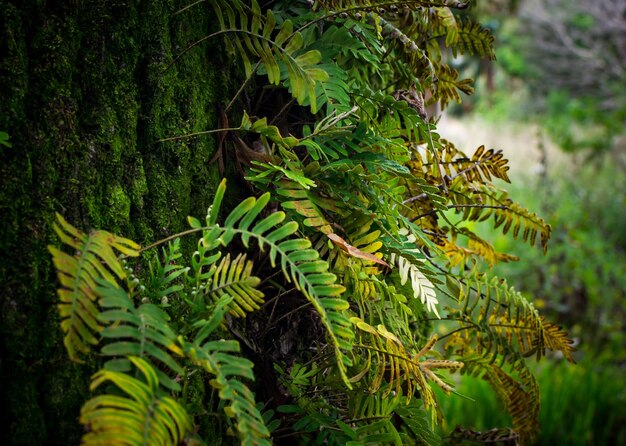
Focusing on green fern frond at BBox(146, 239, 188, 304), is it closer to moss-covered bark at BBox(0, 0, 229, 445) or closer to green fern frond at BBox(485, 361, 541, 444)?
moss-covered bark at BBox(0, 0, 229, 445)

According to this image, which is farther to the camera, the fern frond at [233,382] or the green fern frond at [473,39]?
the green fern frond at [473,39]

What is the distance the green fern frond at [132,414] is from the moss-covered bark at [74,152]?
0.16m

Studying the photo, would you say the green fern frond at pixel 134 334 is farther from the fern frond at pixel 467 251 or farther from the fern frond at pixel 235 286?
the fern frond at pixel 467 251

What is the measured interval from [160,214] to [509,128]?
41.6 feet

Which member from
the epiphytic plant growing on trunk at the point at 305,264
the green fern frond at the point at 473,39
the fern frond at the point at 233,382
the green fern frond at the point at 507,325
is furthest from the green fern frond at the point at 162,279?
the green fern frond at the point at 473,39

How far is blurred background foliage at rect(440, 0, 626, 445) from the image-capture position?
3.18 m

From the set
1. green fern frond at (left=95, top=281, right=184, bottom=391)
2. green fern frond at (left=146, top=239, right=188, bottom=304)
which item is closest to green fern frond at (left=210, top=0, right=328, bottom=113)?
green fern frond at (left=146, top=239, right=188, bottom=304)

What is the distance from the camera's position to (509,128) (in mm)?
12594

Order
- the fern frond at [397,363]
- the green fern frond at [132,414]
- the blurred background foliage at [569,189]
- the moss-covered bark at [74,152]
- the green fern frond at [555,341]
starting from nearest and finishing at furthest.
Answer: the green fern frond at [132,414] → the moss-covered bark at [74,152] → the fern frond at [397,363] → the green fern frond at [555,341] → the blurred background foliage at [569,189]

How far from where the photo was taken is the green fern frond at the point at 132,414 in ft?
2.18

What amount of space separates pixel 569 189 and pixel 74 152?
7.64 meters

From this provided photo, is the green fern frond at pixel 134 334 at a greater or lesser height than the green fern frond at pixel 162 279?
lesser

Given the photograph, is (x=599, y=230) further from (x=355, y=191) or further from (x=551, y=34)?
(x=551, y=34)

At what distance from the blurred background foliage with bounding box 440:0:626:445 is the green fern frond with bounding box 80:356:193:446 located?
840mm
